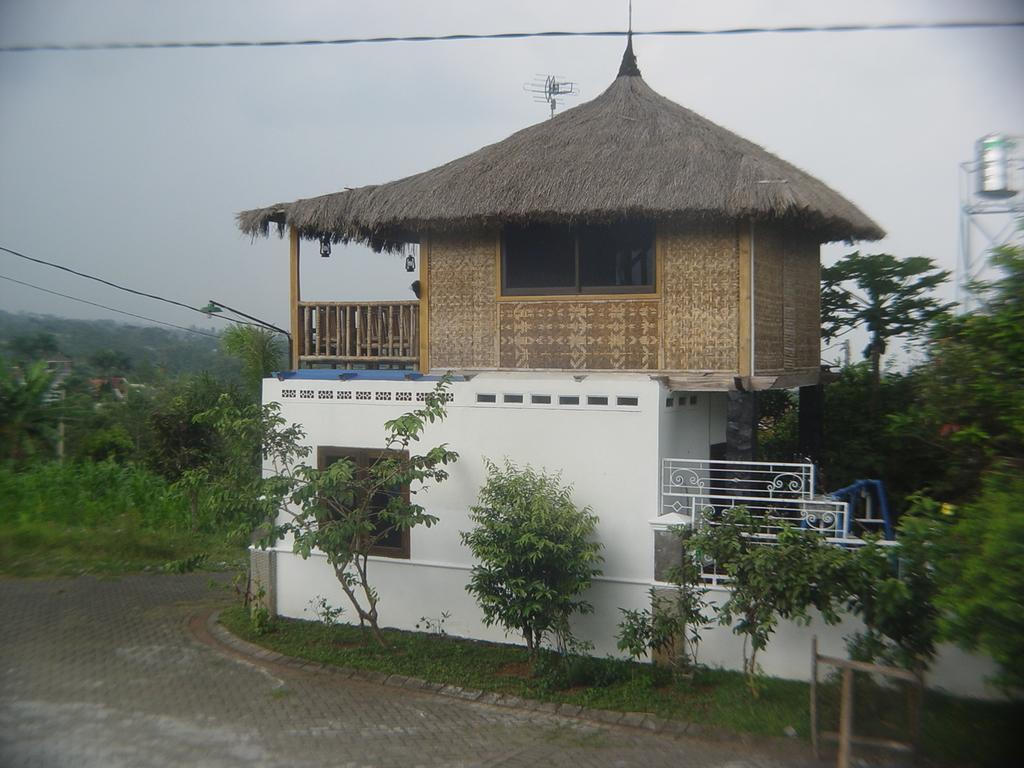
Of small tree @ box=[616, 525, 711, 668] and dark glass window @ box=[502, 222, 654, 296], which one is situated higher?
dark glass window @ box=[502, 222, 654, 296]

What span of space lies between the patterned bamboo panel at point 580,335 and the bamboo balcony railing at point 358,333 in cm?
112

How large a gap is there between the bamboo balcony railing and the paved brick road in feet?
10.7

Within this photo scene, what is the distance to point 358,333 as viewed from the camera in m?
10.0

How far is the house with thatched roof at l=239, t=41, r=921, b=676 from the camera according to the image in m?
8.48

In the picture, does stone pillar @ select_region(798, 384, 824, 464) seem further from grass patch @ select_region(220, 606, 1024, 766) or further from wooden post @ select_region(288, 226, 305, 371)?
wooden post @ select_region(288, 226, 305, 371)

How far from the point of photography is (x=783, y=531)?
7137mm

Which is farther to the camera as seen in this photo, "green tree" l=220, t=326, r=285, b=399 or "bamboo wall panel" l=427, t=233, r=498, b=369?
"green tree" l=220, t=326, r=285, b=399

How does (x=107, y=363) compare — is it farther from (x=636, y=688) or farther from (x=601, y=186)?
(x=636, y=688)

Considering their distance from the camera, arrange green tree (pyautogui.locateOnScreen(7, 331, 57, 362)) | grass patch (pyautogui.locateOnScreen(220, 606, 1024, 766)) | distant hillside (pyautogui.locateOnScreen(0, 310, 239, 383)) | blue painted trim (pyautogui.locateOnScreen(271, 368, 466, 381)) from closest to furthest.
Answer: grass patch (pyautogui.locateOnScreen(220, 606, 1024, 766))
blue painted trim (pyautogui.locateOnScreen(271, 368, 466, 381))
green tree (pyautogui.locateOnScreen(7, 331, 57, 362))
distant hillside (pyautogui.locateOnScreen(0, 310, 239, 383))

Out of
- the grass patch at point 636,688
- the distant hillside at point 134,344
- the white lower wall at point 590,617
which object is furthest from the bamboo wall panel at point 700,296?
the distant hillside at point 134,344

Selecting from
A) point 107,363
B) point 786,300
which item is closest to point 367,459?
point 786,300

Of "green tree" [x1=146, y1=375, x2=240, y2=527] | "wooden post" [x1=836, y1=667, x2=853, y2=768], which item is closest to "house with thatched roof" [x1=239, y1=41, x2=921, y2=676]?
"wooden post" [x1=836, y1=667, x2=853, y2=768]

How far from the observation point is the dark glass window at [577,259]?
9.15 metres

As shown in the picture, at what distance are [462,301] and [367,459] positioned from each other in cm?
192
